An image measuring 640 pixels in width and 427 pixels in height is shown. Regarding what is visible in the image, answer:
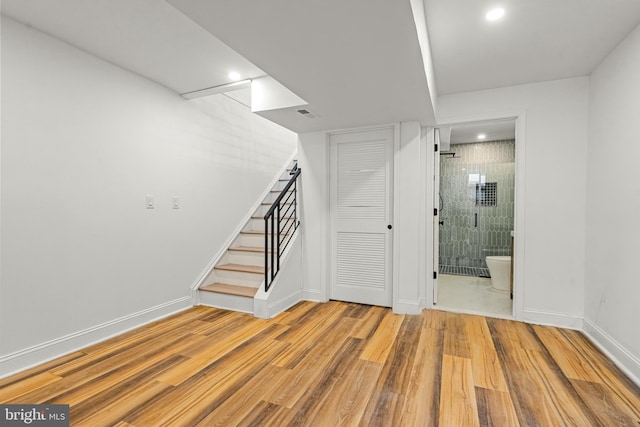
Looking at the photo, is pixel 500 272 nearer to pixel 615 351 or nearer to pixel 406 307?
pixel 406 307

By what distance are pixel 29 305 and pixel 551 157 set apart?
4.33m

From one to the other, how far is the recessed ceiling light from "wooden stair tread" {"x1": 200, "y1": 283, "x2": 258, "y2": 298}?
3000 millimetres

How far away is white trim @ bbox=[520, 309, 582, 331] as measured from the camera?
270 cm

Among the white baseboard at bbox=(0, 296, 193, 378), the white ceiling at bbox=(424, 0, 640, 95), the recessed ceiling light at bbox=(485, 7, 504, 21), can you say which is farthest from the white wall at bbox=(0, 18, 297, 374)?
the recessed ceiling light at bbox=(485, 7, 504, 21)

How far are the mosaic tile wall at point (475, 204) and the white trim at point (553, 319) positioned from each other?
2.35 metres

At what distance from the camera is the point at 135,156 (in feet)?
8.86

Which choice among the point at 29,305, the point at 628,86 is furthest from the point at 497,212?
the point at 29,305

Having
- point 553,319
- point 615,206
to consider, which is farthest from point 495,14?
point 553,319

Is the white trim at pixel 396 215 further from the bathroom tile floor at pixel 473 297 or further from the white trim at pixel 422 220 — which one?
the bathroom tile floor at pixel 473 297

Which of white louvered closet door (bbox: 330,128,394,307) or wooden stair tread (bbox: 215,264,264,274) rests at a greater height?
white louvered closet door (bbox: 330,128,394,307)

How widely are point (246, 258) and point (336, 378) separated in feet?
6.85

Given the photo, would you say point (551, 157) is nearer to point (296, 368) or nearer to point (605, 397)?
point (605, 397)

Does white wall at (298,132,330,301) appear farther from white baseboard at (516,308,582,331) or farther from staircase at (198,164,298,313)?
white baseboard at (516,308,582,331)

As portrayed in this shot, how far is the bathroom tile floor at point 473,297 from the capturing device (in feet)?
10.6
